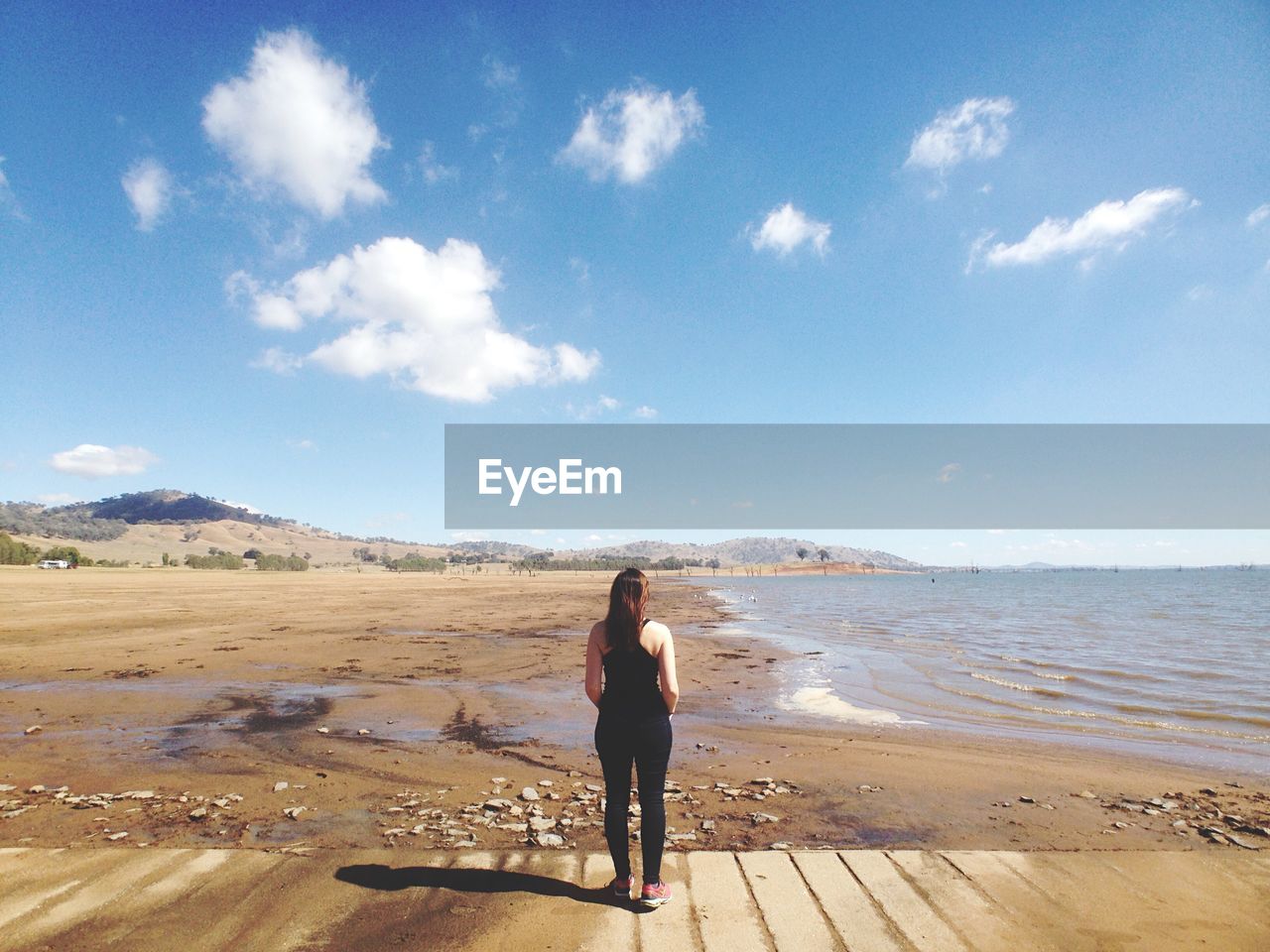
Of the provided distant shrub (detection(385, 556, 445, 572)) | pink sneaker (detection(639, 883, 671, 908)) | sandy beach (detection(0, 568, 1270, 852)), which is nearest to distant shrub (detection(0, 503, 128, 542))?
distant shrub (detection(385, 556, 445, 572))

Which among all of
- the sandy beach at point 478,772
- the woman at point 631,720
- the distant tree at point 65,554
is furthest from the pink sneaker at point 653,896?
the distant tree at point 65,554

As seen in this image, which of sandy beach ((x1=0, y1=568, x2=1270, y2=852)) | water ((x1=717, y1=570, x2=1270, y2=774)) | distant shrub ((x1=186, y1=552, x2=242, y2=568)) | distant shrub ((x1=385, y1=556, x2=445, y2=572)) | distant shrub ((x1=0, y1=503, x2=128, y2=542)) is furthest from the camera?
distant shrub ((x1=385, y1=556, x2=445, y2=572))

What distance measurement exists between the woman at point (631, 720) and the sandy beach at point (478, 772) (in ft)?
4.39

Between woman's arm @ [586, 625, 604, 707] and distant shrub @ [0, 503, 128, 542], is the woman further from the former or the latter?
distant shrub @ [0, 503, 128, 542]

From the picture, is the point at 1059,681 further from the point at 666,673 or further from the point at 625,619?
the point at 625,619

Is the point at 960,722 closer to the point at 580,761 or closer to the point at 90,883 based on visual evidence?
the point at 580,761

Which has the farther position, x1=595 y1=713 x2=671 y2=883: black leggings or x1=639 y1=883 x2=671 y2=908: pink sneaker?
x1=595 y1=713 x2=671 y2=883: black leggings

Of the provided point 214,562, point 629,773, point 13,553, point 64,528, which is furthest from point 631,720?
point 64,528

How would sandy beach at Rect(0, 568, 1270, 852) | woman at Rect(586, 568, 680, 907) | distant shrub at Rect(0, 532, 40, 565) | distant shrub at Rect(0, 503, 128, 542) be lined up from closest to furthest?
1. woman at Rect(586, 568, 680, 907)
2. sandy beach at Rect(0, 568, 1270, 852)
3. distant shrub at Rect(0, 532, 40, 565)
4. distant shrub at Rect(0, 503, 128, 542)

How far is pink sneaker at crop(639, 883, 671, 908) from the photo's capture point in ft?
13.4

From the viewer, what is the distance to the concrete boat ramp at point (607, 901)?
12.4ft

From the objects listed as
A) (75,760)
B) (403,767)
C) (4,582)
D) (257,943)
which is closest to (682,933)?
(257,943)

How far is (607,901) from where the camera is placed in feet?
13.7

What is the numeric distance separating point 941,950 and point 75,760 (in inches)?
379
